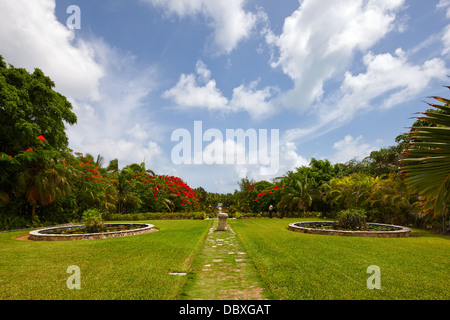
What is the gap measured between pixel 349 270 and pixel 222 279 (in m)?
2.67

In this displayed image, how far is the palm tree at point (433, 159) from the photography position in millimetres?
2186

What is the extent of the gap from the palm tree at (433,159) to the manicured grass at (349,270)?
2062mm

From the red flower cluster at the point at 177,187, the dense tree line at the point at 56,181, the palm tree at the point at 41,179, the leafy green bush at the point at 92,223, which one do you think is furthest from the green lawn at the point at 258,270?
the red flower cluster at the point at 177,187

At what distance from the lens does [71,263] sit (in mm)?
5855

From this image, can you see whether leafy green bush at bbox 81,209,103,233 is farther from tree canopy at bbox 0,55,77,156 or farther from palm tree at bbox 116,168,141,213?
palm tree at bbox 116,168,141,213

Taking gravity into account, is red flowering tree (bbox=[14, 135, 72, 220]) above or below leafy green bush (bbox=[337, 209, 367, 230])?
above

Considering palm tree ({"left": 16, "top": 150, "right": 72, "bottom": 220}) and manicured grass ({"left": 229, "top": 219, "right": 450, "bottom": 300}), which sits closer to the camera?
manicured grass ({"left": 229, "top": 219, "right": 450, "bottom": 300})

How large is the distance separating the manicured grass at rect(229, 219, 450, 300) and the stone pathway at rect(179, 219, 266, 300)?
260 mm

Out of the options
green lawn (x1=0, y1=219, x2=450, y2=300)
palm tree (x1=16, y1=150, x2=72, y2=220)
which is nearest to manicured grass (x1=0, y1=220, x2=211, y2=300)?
green lawn (x1=0, y1=219, x2=450, y2=300)

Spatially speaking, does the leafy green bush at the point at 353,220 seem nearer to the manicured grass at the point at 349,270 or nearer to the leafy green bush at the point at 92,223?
the manicured grass at the point at 349,270

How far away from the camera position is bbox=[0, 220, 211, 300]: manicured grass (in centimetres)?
385

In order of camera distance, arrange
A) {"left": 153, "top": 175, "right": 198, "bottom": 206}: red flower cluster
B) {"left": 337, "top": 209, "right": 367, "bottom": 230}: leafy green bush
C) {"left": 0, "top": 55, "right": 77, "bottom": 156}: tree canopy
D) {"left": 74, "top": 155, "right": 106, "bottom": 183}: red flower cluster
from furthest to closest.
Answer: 1. {"left": 153, "top": 175, "right": 198, "bottom": 206}: red flower cluster
2. {"left": 74, "top": 155, "right": 106, "bottom": 183}: red flower cluster
3. {"left": 0, "top": 55, "right": 77, "bottom": 156}: tree canopy
4. {"left": 337, "top": 209, "right": 367, "bottom": 230}: leafy green bush

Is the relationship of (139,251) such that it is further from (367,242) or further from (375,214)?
(375,214)
